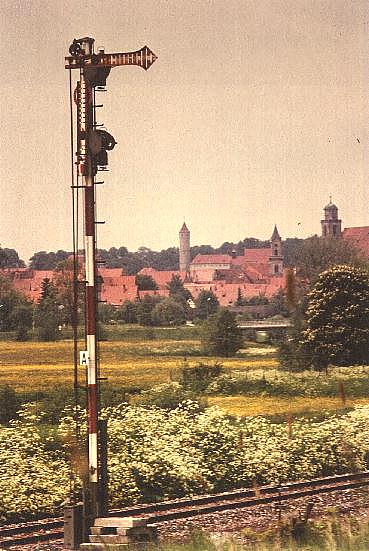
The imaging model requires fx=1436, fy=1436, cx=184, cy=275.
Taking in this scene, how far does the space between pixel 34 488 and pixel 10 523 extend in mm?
484

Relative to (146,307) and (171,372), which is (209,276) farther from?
(171,372)

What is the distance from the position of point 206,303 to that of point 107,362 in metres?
1.27

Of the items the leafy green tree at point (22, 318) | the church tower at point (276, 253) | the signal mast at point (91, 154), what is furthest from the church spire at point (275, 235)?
the signal mast at point (91, 154)

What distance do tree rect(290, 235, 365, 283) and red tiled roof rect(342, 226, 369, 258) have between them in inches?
2.7

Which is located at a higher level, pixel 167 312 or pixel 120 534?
pixel 167 312

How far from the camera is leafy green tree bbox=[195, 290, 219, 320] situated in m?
15.5

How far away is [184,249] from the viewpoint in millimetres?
15445

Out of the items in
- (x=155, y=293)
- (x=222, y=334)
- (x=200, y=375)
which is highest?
(x=155, y=293)

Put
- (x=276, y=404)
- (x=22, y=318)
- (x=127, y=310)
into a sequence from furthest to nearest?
(x=276, y=404) → (x=22, y=318) → (x=127, y=310)

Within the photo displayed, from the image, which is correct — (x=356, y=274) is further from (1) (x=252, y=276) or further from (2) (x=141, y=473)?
(2) (x=141, y=473)

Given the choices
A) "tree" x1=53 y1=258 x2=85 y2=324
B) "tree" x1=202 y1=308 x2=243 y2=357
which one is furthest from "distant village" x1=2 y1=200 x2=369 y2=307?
"tree" x1=202 y1=308 x2=243 y2=357

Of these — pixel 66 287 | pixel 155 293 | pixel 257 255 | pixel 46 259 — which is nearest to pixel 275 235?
pixel 257 255

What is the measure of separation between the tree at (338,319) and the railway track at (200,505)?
94.7 inches

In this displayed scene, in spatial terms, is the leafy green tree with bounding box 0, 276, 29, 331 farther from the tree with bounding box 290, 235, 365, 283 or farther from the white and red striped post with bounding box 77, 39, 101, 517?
the white and red striped post with bounding box 77, 39, 101, 517
